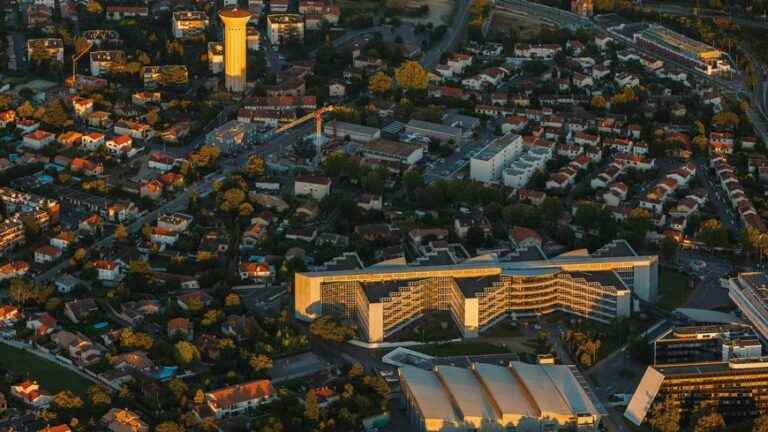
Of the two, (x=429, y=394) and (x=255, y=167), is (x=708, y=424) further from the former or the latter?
(x=255, y=167)

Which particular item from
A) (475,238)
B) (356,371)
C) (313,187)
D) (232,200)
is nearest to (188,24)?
(313,187)

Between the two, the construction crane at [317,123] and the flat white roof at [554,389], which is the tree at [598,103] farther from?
the flat white roof at [554,389]

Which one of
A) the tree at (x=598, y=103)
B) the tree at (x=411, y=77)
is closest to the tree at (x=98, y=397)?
the tree at (x=411, y=77)

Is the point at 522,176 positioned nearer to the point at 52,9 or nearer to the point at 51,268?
the point at 51,268

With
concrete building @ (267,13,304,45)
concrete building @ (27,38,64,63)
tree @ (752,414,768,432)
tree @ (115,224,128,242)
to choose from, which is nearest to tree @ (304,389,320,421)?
tree @ (752,414,768,432)

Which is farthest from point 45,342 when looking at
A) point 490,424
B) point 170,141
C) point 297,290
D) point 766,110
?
point 766,110

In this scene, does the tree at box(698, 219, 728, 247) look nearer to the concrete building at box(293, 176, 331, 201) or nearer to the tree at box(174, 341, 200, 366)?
the concrete building at box(293, 176, 331, 201)
